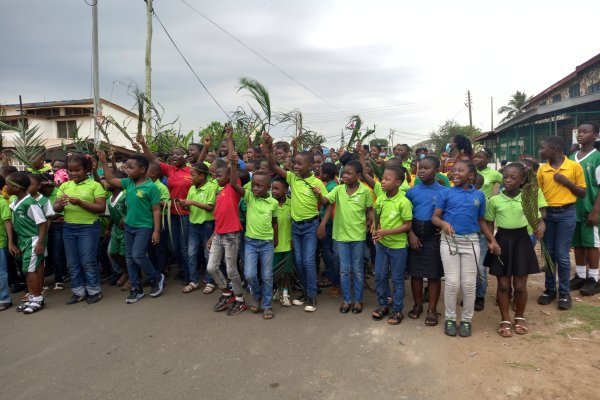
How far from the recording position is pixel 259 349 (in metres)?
3.58

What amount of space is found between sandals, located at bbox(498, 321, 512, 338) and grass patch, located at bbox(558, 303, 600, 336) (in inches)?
19.0

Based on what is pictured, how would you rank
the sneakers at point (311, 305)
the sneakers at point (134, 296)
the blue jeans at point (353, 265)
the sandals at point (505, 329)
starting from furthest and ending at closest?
the sneakers at point (134, 296)
the sneakers at point (311, 305)
the blue jeans at point (353, 265)
the sandals at point (505, 329)

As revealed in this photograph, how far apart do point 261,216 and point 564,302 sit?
11.4 ft

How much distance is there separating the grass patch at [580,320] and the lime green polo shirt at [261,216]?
3078mm

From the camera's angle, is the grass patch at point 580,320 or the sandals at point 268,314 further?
the sandals at point 268,314

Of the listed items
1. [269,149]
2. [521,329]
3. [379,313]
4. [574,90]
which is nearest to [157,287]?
[269,149]

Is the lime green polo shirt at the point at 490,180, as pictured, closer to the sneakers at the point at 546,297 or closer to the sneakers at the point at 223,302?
the sneakers at the point at 546,297

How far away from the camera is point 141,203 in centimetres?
494

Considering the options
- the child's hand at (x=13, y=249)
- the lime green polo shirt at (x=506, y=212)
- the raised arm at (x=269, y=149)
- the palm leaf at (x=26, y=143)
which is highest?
the palm leaf at (x=26, y=143)

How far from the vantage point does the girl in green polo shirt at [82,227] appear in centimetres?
488

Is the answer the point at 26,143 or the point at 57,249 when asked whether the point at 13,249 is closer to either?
the point at 57,249

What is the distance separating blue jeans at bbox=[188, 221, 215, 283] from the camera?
5.22 m

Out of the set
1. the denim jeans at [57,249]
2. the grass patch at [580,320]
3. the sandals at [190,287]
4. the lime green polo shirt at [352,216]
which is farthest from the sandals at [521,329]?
the denim jeans at [57,249]

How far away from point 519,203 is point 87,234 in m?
5.00
